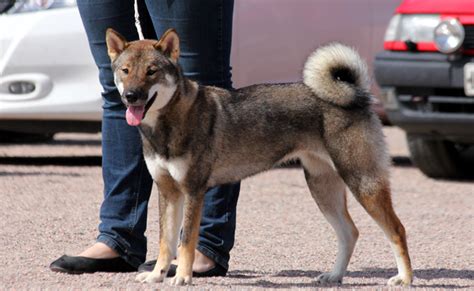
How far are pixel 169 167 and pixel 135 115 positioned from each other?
27 centimetres

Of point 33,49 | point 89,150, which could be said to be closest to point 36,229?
point 33,49

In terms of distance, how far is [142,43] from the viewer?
548 centimetres

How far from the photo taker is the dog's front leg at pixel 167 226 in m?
5.53

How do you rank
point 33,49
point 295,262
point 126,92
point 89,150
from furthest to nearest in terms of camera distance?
point 89,150
point 33,49
point 295,262
point 126,92

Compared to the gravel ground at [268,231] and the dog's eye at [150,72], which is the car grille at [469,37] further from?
the dog's eye at [150,72]

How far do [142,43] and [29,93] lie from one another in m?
4.62

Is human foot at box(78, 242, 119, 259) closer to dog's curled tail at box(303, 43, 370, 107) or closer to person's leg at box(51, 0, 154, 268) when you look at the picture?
person's leg at box(51, 0, 154, 268)

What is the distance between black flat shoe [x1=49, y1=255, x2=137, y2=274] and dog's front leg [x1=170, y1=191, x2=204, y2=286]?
0.51 m

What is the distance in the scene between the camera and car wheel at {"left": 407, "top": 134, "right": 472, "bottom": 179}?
9891mm

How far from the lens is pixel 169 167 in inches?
213

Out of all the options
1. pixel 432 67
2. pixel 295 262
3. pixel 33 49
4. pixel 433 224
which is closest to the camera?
pixel 295 262

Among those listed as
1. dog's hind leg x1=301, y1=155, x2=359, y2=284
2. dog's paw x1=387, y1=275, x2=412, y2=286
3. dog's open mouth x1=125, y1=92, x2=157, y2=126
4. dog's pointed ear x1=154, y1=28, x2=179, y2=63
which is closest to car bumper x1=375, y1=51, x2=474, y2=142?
dog's hind leg x1=301, y1=155, x2=359, y2=284

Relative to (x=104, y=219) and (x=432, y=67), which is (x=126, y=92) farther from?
(x=432, y=67)

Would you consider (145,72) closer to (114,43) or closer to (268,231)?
(114,43)
